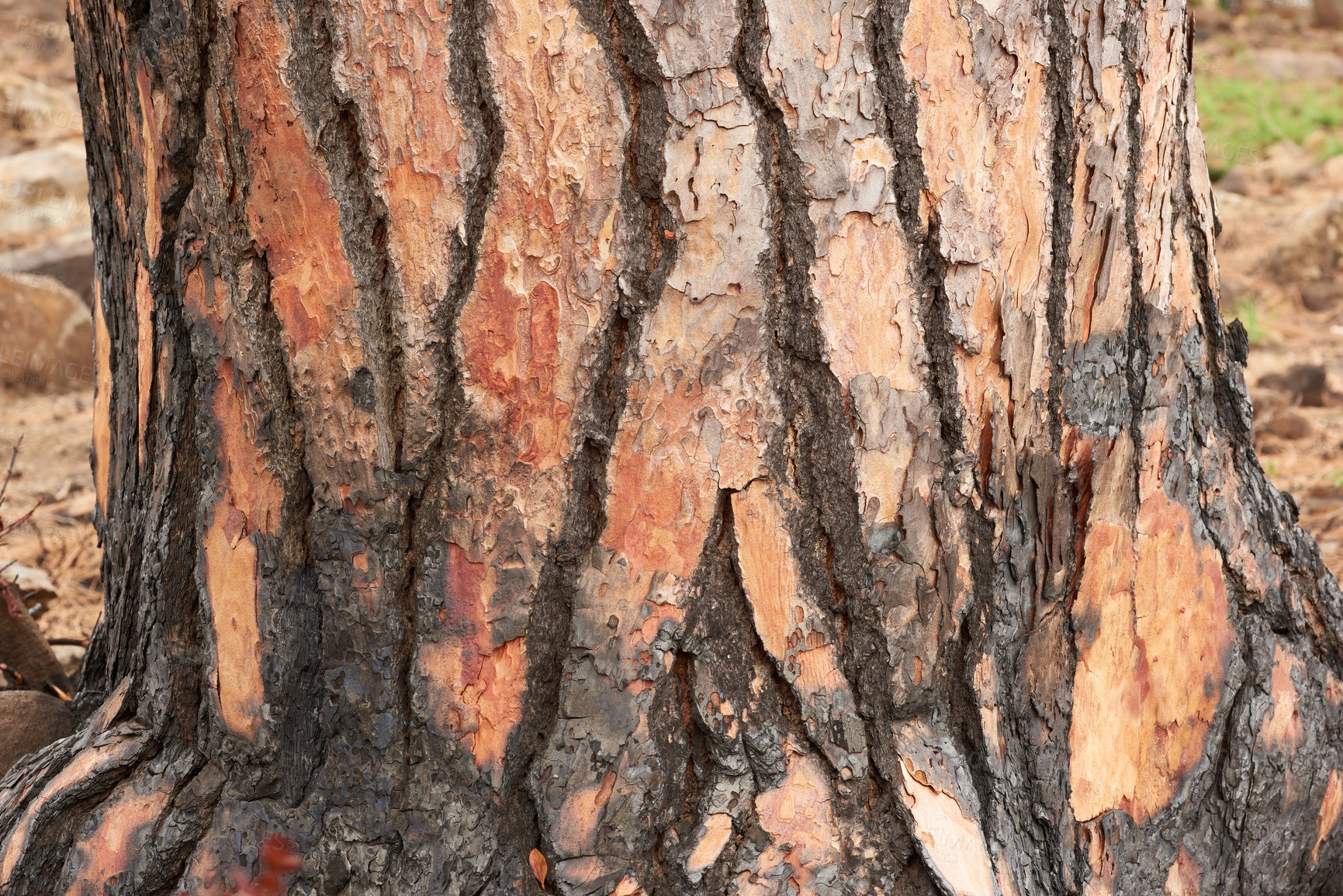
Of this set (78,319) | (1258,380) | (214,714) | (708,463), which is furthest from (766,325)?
(78,319)

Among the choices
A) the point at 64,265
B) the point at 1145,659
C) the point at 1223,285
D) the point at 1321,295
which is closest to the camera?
the point at 1145,659

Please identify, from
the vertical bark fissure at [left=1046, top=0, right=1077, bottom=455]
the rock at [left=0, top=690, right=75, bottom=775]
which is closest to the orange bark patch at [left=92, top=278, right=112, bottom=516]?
the rock at [left=0, top=690, right=75, bottom=775]

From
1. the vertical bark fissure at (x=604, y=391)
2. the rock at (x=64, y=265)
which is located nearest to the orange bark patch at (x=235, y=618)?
the vertical bark fissure at (x=604, y=391)

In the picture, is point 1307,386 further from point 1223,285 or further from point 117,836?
point 117,836

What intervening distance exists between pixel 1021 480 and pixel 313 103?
85 cm

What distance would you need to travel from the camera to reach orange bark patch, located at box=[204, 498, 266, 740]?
46.0 inches

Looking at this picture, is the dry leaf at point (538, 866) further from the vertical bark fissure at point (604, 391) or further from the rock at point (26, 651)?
the rock at point (26, 651)

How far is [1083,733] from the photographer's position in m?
1.25

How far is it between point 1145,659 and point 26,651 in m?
1.89

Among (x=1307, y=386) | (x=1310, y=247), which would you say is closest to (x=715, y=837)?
(x=1307, y=386)

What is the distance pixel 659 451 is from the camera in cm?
107

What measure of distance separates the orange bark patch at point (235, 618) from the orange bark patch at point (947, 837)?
28.7 inches

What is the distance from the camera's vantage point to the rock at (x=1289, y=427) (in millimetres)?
3150

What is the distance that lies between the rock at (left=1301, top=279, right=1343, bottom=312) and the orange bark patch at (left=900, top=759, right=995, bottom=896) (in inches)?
154
